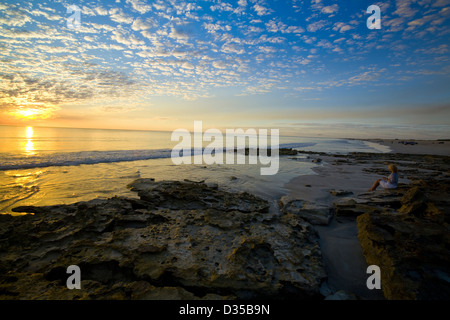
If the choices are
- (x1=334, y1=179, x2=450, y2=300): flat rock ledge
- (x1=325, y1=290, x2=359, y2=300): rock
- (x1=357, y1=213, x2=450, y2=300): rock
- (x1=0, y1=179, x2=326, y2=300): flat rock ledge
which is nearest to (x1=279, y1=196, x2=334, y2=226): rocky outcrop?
(x1=0, y1=179, x2=326, y2=300): flat rock ledge

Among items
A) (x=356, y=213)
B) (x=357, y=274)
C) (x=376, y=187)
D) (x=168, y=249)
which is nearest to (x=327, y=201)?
(x=356, y=213)

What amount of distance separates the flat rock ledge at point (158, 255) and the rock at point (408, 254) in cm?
95

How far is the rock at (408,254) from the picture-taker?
103 inches

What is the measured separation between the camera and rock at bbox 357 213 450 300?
8.59 feet

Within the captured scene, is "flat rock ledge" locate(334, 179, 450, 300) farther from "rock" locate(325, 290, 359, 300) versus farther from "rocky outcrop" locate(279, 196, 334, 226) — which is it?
"rocky outcrop" locate(279, 196, 334, 226)

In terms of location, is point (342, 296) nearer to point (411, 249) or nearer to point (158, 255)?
point (411, 249)

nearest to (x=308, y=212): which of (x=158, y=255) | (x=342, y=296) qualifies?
(x=342, y=296)

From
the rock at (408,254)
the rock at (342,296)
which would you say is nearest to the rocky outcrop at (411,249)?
the rock at (408,254)

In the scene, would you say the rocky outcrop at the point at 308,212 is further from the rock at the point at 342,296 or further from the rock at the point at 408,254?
the rock at the point at 342,296

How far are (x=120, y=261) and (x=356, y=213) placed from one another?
19.3 feet

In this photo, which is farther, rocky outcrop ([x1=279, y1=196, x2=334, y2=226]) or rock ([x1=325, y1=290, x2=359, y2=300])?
rocky outcrop ([x1=279, y1=196, x2=334, y2=226])

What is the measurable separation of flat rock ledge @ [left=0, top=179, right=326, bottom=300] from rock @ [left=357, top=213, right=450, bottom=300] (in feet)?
3.10
